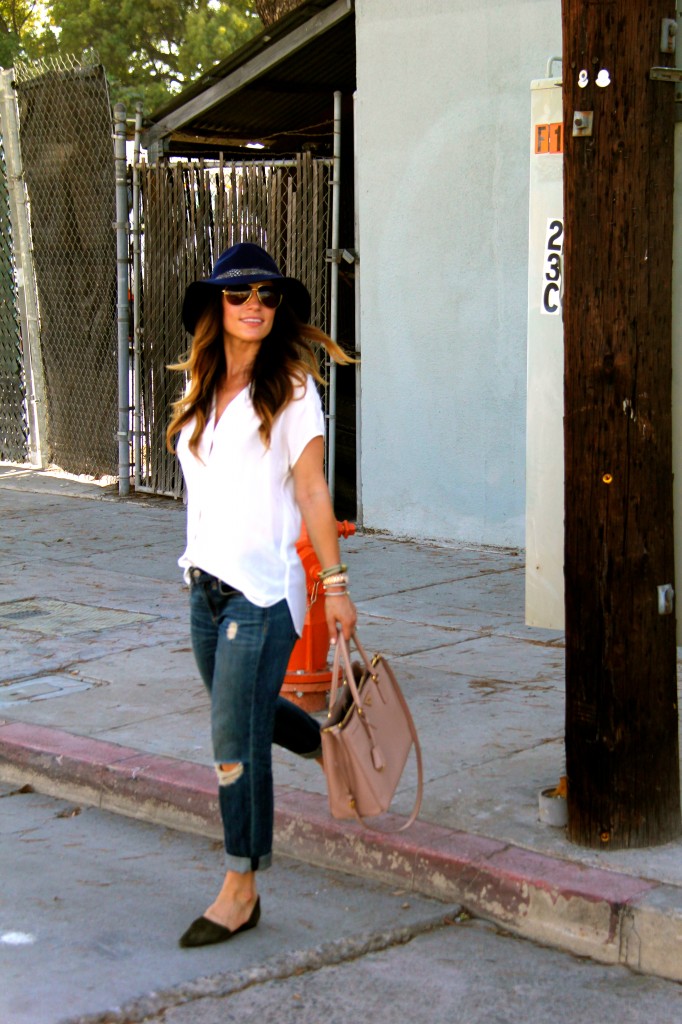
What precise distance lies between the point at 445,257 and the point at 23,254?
4.64 m

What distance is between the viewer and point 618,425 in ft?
14.2

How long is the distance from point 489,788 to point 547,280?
3.03 m

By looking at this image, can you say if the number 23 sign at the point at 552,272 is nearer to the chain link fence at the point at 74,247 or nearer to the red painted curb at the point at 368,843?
the red painted curb at the point at 368,843

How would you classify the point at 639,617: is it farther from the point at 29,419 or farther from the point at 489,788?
the point at 29,419

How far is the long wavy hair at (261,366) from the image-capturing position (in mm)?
4172

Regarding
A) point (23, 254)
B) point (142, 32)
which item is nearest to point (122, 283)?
point (23, 254)

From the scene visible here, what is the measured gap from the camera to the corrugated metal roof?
400 inches

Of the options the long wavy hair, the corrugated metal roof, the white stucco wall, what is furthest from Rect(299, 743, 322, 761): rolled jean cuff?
the corrugated metal roof

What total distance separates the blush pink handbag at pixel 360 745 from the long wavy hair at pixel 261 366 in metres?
0.73

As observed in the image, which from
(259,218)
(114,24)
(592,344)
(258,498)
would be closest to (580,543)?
(592,344)

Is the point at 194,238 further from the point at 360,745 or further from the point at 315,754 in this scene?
the point at 360,745

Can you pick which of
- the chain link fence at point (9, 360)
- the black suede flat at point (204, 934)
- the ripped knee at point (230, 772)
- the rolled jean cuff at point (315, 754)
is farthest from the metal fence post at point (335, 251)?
the black suede flat at point (204, 934)

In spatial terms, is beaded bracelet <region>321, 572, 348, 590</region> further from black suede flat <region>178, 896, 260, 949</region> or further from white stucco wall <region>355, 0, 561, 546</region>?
white stucco wall <region>355, 0, 561, 546</region>

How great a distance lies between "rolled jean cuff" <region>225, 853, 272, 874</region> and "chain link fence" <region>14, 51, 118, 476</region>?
802 centimetres
